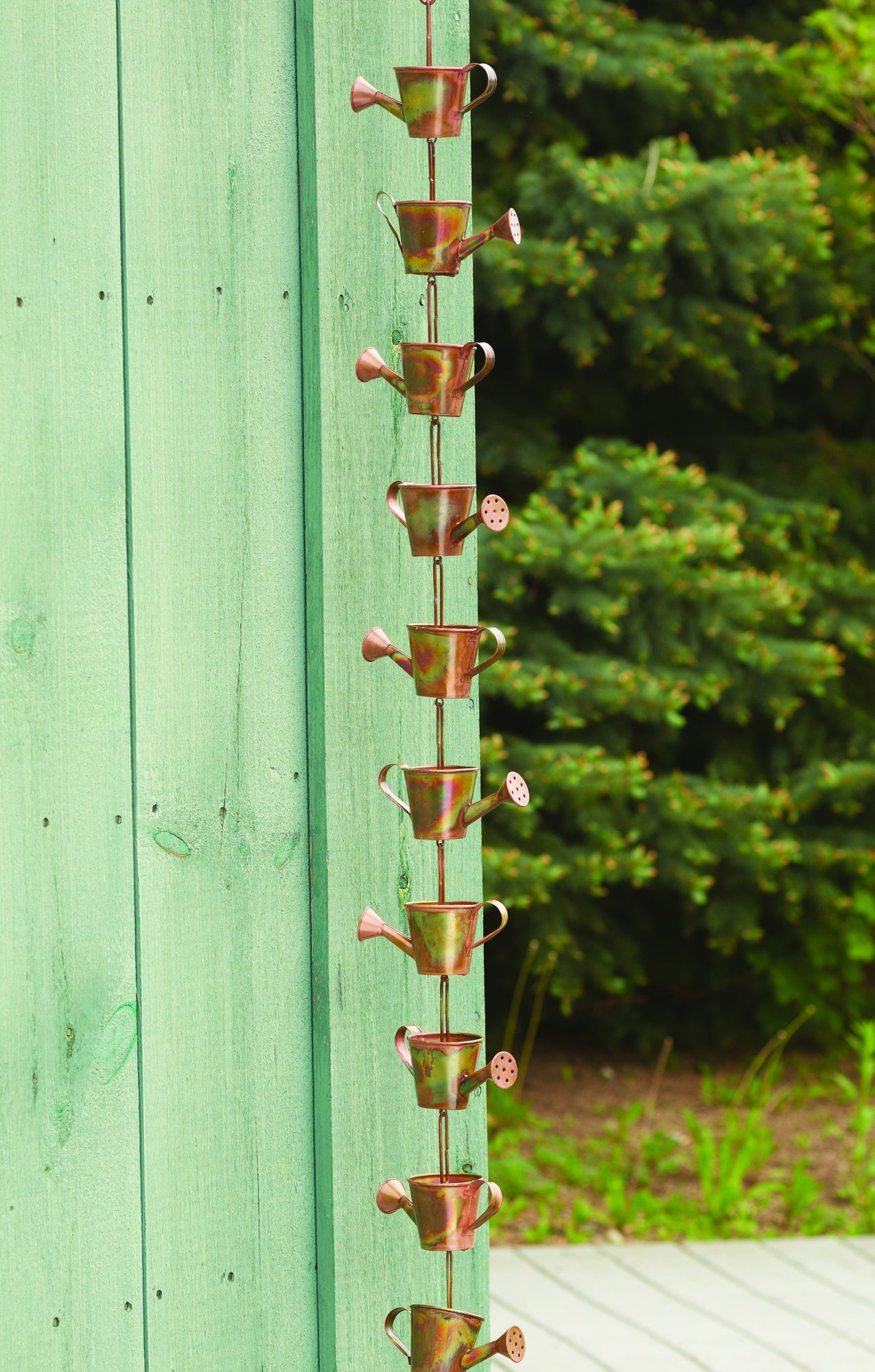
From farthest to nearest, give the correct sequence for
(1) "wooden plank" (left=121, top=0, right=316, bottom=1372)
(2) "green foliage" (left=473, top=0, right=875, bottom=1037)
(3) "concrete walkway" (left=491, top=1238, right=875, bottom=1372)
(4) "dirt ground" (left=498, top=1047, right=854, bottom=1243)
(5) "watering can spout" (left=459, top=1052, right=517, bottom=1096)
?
(2) "green foliage" (left=473, top=0, right=875, bottom=1037) → (4) "dirt ground" (left=498, top=1047, right=854, bottom=1243) → (3) "concrete walkway" (left=491, top=1238, right=875, bottom=1372) → (1) "wooden plank" (left=121, top=0, right=316, bottom=1372) → (5) "watering can spout" (left=459, top=1052, right=517, bottom=1096)

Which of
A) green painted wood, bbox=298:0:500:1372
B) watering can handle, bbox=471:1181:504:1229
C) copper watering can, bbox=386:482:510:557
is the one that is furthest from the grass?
copper watering can, bbox=386:482:510:557

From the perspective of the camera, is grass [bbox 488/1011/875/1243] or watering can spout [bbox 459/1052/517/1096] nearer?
watering can spout [bbox 459/1052/517/1096]

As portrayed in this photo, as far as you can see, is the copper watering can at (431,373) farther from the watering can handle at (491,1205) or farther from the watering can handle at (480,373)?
the watering can handle at (491,1205)

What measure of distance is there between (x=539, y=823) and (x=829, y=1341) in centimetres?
149

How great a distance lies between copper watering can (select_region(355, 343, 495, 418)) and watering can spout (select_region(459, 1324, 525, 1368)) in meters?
0.65

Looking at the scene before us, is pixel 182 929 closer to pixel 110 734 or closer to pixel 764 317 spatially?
pixel 110 734

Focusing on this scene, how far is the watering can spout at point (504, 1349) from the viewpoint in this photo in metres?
1.03

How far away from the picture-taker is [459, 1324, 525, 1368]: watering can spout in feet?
3.37

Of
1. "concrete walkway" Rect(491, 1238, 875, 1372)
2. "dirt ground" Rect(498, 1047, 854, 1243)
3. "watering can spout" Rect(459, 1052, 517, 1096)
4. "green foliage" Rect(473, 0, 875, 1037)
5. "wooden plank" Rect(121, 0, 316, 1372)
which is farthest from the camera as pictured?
"green foliage" Rect(473, 0, 875, 1037)

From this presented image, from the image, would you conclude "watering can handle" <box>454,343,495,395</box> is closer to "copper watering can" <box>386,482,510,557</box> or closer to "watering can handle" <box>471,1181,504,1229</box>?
"copper watering can" <box>386,482,510,557</box>

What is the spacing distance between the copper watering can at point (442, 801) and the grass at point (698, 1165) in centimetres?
204

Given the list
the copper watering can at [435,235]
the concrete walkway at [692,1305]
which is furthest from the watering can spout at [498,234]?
the concrete walkway at [692,1305]

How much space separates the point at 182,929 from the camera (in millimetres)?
1168

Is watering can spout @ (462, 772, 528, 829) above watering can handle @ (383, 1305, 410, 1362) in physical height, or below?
above
